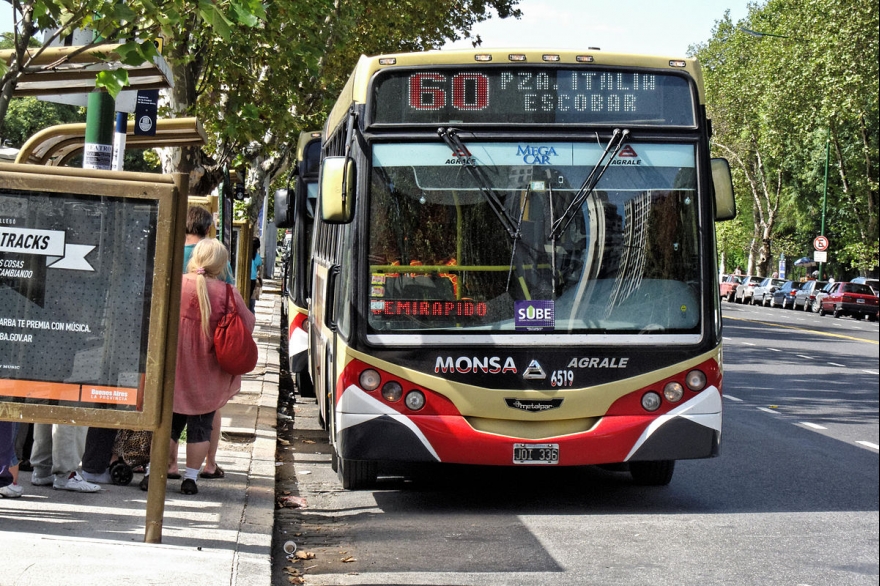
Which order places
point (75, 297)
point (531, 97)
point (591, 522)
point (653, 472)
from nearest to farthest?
point (75, 297) < point (591, 522) < point (531, 97) < point (653, 472)

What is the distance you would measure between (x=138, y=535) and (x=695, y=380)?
3779 mm

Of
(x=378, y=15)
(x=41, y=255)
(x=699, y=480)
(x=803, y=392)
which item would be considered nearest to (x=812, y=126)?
(x=378, y=15)

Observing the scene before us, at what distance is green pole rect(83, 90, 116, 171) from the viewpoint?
8211 mm

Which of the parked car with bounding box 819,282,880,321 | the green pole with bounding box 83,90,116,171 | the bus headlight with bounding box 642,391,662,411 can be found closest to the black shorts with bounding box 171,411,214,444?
the green pole with bounding box 83,90,116,171

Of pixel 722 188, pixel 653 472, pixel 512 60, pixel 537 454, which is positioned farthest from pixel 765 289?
pixel 537 454

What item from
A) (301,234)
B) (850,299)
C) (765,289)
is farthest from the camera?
(765,289)

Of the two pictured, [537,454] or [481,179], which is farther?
[481,179]

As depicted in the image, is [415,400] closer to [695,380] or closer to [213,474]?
A: [213,474]

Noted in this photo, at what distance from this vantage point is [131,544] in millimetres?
6086

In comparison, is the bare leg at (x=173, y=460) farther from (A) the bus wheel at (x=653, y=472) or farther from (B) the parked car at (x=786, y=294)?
(B) the parked car at (x=786, y=294)

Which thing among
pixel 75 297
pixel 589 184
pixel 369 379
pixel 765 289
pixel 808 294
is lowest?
pixel 369 379

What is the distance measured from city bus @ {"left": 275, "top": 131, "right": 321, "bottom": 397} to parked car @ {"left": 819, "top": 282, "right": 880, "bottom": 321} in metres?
36.5

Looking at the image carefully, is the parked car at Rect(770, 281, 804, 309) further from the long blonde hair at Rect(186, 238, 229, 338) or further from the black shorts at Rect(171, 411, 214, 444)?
the long blonde hair at Rect(186, 238, 229, 338)

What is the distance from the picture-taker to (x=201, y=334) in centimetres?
761
